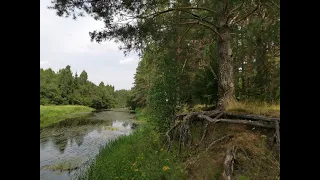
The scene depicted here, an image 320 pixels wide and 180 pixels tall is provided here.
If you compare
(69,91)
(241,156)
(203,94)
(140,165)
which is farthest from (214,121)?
(69,91)

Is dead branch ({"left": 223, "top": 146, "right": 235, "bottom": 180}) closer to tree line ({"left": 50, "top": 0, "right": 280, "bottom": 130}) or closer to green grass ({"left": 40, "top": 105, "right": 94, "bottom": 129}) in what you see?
tree line ({"left": 50, "top": 0, "right": 280, "bottom": 130})

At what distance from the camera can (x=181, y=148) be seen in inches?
192

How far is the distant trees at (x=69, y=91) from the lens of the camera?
2041cm

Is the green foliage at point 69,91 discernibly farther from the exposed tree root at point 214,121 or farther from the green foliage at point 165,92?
the exposed tree root at point 214,121

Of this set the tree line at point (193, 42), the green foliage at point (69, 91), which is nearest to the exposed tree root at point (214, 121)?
the tree line at point (193, 42)

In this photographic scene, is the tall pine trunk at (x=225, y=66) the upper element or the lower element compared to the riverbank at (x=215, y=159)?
upper

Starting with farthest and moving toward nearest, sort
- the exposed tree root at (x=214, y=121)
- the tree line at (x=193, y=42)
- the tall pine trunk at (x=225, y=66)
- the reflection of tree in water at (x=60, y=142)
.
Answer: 1. the reflection of tree in water at (x=60, y=142)
2. the tall pine trunk at (x=225, y=66)
3. the exposed tree root at (x=214, y=121)
4. the tree line at (x=193, y=42)

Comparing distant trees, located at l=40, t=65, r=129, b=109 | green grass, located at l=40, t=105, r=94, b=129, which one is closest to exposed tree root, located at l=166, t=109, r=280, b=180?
green grass, located at l=40, t=105, r=94, b=129

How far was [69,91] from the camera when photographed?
26938 mm

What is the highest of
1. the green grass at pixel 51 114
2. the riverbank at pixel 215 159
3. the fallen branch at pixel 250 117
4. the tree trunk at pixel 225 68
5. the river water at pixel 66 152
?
the tree trunk at pixel 225 68

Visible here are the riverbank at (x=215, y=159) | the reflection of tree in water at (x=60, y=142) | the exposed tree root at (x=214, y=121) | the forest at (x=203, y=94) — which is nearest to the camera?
the riverbank at (x=215, y=159)
